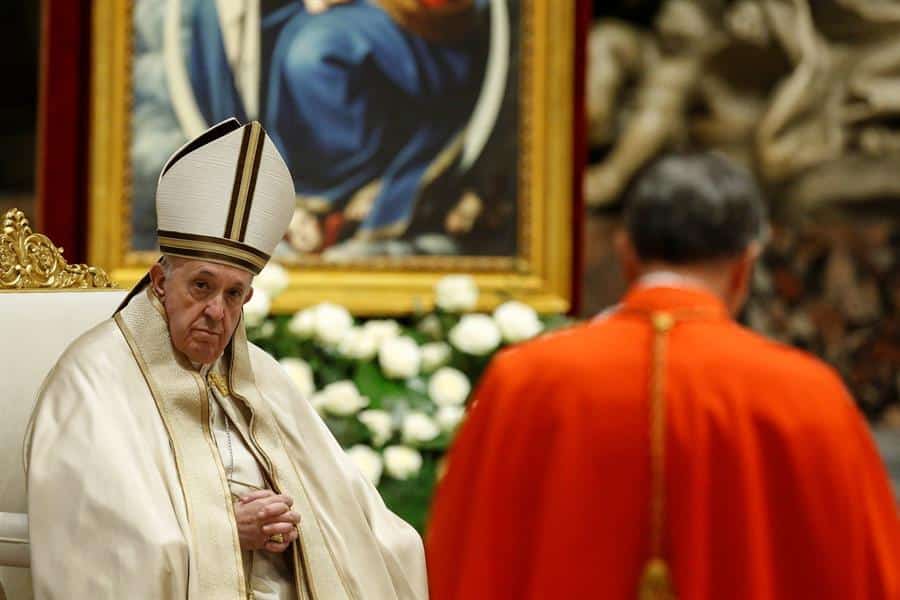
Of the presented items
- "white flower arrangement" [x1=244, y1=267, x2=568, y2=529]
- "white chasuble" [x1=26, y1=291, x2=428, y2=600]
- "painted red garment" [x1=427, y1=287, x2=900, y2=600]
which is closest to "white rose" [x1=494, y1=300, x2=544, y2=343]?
"white flower arrangement" [x1=244, y1=267, x2=568, y2=529]

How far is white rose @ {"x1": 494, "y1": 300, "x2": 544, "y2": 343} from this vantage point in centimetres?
530

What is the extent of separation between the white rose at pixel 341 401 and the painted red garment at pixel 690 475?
2407mm

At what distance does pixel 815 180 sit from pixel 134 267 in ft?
15.1

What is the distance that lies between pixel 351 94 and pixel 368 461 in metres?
1.80

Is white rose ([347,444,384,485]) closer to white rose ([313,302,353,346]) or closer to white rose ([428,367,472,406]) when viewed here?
white rose ([428,367,472,406])

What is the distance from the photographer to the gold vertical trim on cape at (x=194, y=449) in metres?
3.22

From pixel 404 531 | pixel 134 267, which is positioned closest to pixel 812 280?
pixel 134 267

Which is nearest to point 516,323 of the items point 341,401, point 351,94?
point 341,401

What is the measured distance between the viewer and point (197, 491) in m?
3.27

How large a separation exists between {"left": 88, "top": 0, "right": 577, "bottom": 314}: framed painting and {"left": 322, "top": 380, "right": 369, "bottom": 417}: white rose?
94 cm

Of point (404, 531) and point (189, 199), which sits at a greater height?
point (189, 199)

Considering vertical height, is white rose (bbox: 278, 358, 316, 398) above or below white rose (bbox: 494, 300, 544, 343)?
below

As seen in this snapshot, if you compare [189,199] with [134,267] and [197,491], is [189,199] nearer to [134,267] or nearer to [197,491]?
[197,491]

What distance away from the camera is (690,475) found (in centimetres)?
234
